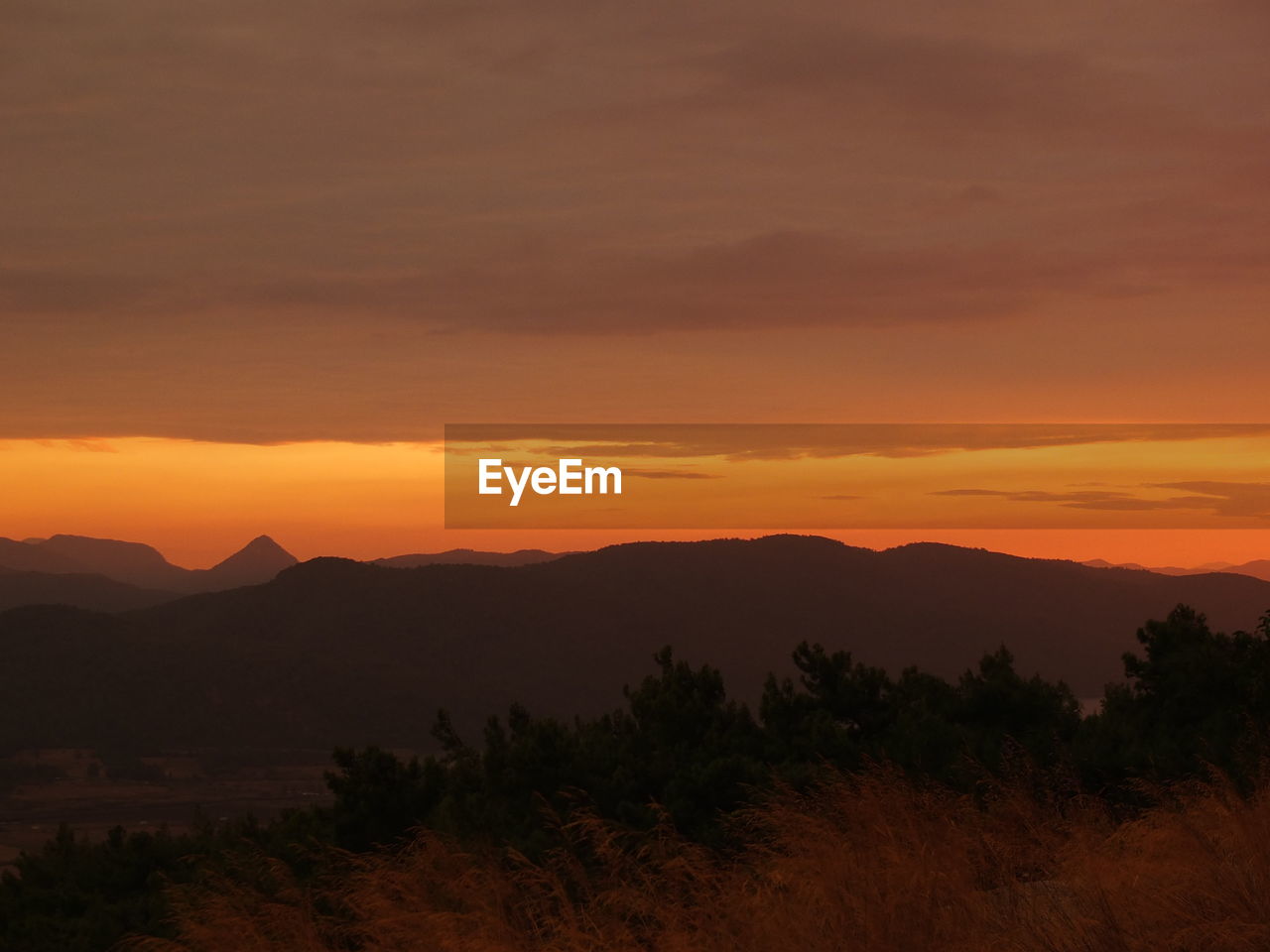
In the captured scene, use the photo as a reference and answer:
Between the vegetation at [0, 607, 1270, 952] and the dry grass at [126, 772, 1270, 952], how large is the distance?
40 mm

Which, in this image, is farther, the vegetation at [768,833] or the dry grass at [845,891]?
the vegetation at [768,833]

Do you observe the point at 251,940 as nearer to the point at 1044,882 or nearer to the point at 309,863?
the point at 309,863

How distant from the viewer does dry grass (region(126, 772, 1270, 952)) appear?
862 centimetres

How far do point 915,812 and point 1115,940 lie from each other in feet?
18.3

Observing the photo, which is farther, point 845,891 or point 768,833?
point 768,833

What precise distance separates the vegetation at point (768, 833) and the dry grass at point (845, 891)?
0.13 feet

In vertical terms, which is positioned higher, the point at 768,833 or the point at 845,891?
the point at 845,891

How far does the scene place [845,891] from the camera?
962 cm

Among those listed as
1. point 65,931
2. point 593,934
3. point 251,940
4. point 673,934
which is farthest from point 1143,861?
point 65,931

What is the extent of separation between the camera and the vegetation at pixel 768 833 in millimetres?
9688

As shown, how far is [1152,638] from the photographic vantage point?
23.0 m

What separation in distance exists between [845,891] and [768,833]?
5400mm

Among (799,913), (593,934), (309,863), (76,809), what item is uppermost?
(799,913)

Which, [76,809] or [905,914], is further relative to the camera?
[76,809]
